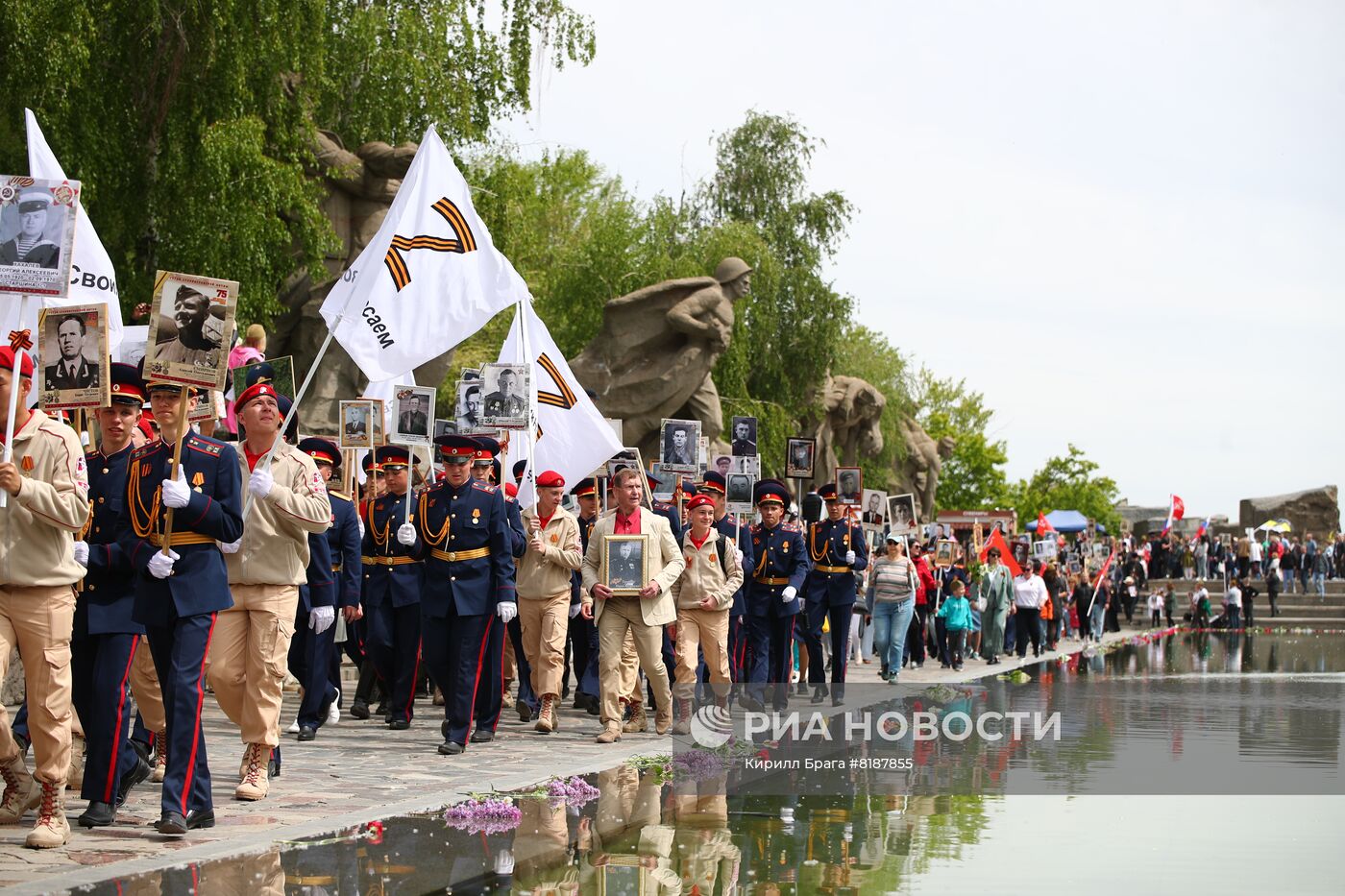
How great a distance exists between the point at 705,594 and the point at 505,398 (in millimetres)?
2542

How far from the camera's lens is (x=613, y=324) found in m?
38.4

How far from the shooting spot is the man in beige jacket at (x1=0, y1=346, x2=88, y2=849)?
7.48m

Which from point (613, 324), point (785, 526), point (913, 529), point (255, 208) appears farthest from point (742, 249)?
point (785, 526)

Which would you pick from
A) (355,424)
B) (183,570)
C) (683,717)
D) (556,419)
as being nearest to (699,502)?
(683,717)

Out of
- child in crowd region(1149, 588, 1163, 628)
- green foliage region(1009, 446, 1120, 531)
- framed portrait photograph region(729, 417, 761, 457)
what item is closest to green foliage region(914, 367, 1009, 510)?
green foliage region(1009, 446, 1120, 531)

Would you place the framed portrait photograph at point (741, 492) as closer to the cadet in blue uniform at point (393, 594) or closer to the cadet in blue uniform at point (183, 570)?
the cadet in blue uniform at point (393, 594)

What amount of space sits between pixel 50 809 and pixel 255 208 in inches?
597

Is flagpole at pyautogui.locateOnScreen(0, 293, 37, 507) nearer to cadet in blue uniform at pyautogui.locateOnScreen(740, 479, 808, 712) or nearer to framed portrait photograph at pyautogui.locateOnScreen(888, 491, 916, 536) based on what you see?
cadet in blue uniform at pyautogui.locateOnScreen(740, 479, 808, 712)

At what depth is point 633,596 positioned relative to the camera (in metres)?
12.8

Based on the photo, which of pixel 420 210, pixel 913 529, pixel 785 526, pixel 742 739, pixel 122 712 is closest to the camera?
pixel 122 712

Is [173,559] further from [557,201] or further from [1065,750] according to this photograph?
[557,201]

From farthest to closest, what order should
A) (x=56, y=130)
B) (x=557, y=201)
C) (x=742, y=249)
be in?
(x=557, y=201), (x=742, y=249), (x=56, y=130)

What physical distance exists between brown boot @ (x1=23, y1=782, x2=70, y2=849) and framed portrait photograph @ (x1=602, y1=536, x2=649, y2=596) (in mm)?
5709

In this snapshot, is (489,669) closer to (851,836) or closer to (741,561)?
(741,561)
